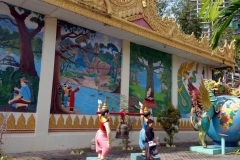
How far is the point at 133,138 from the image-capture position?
926cm

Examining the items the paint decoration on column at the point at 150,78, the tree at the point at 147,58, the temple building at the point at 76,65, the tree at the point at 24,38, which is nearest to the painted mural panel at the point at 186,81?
the paint decoration on column at the point at 150,78

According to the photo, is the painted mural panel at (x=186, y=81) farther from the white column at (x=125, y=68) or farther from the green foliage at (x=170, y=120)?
the white column at (x=125, y=68)

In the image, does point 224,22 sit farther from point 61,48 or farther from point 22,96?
point 22,96

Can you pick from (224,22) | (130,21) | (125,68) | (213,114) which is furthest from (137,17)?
(224,22)

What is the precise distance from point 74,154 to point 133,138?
3.04 m

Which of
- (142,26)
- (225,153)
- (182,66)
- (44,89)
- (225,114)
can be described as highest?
(142,26)

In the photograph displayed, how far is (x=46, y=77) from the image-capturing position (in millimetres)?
7219

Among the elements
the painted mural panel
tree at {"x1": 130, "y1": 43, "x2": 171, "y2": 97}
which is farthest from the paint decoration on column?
the painted mural panel

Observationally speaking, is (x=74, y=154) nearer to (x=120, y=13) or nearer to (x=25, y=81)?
(x=25, y=81)

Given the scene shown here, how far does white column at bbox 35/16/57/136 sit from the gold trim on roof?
3.30 feet

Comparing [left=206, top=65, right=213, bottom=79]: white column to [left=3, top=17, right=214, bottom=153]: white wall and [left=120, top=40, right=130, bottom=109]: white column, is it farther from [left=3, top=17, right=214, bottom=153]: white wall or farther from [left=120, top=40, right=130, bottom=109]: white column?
[left=3, top=17, right=214, bottom=153]: white wall

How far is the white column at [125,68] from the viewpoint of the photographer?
9.23 metres

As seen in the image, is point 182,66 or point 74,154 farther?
point 182,66

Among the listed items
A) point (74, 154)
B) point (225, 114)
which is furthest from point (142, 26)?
point (74, 154)
